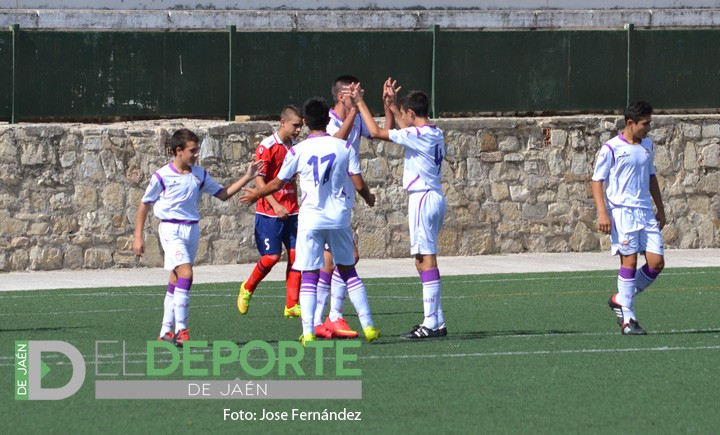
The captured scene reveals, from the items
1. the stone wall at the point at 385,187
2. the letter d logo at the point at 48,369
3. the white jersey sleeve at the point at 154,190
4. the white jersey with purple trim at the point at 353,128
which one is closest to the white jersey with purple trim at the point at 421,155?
the white jersey with purple trim at the point at 353,128

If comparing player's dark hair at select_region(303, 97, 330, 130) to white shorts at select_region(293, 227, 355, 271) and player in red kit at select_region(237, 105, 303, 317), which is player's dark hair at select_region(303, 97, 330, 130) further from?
player in red kit at select_region(237, 105, 303, 317)

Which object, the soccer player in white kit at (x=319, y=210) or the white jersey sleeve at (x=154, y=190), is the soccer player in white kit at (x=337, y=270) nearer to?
the soccer player in white kit at (x=319, y=210)

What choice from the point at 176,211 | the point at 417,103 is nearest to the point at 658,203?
the point at 417,103

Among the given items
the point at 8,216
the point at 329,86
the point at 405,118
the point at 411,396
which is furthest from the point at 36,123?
the point at 411,396

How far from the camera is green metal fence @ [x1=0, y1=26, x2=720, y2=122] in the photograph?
18922 millimetres

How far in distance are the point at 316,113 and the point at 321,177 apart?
48cm

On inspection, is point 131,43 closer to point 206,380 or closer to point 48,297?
point 48,297

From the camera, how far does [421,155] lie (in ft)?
38.1

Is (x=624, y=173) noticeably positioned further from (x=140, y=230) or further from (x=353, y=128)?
(x=140, y=230)

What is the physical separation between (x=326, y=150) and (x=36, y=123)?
28.0 ft

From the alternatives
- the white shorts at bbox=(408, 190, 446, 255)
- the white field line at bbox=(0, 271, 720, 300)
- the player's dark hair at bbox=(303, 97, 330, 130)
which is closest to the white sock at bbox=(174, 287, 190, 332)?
the player's dark hair at bbox=(303, 97, 330, 130)

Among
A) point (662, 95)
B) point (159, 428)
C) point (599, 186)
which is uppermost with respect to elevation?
point (662, 95)

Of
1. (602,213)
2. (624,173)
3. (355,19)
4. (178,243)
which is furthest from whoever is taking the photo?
(355,19)

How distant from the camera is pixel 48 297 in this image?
15148 mm
